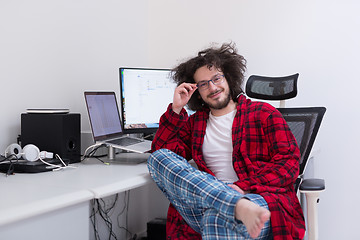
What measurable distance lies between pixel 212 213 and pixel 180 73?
89cm

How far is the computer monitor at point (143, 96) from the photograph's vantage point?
213 cm

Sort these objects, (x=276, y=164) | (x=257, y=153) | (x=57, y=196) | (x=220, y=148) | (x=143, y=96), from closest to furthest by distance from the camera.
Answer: (x=57, y=196) < (x=276, y=164) < (x=257, y=153) < (x=220, y=148) < (x=143, y=96)

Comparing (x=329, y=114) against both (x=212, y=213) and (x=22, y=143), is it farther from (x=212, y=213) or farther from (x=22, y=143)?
(x=22, y=143)

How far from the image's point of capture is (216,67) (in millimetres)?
1923

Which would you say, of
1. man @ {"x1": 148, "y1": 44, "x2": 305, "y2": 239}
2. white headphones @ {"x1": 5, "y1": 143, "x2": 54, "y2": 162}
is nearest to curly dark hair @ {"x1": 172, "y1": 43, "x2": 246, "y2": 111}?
man @ {"x1": 148, "y1": 44, "x2": 305, "y2": 239}

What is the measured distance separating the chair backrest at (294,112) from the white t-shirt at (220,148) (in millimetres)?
292

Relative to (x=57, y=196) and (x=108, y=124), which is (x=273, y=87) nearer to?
(x=108, y=124)

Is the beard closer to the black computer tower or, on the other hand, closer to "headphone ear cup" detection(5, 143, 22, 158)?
the black computer tower

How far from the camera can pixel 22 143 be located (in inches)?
74.5

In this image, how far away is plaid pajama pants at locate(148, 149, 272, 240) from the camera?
52.1 inches

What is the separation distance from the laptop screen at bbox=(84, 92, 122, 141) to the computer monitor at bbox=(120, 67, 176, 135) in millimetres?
70

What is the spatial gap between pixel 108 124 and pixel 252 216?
1083mm

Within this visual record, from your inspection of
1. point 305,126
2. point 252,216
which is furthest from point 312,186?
point 252,216

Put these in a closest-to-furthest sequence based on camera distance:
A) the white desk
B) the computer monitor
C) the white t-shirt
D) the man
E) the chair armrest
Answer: the white desk
the man
the chair armrest
the white t-shirt
the computer monitor
